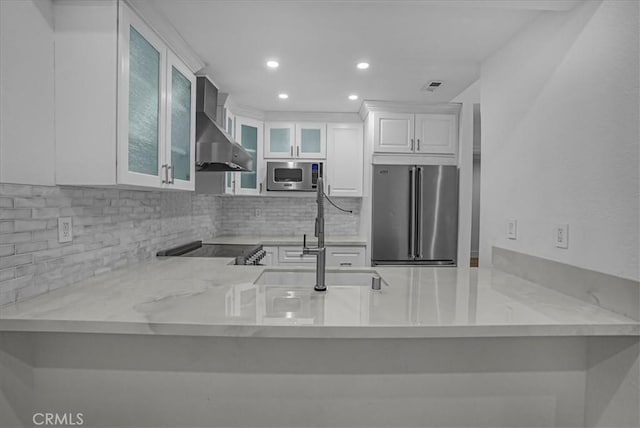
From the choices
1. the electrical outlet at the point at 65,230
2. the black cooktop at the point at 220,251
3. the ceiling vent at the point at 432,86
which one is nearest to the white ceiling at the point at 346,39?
the ceiling vent at the point at 432,86

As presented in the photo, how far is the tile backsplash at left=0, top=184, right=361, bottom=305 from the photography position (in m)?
1.37

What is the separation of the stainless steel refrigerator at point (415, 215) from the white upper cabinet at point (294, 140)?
0.84 m

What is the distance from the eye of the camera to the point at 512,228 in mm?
2074

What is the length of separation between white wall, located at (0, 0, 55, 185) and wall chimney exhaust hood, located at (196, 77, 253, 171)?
120 centimetres

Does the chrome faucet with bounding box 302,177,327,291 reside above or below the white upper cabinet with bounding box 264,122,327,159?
below

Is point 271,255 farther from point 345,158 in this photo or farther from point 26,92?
point 26,92

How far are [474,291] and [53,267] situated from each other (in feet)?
6.16

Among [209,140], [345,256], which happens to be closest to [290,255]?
[345,256]

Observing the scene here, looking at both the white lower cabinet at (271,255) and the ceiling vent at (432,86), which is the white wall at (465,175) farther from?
the white lower cabinet at (271,255)

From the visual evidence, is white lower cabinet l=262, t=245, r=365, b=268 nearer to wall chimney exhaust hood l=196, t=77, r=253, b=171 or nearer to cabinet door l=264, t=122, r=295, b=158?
cabinet door l=264, t=122, r=295, b=158

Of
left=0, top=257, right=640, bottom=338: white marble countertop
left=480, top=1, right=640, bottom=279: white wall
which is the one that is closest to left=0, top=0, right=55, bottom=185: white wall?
left=0, top=257, right=640, bottom=338: white marble countertop

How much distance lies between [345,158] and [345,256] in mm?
1136

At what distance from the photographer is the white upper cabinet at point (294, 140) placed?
415 cm

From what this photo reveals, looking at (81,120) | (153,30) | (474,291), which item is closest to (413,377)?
(474,291)
